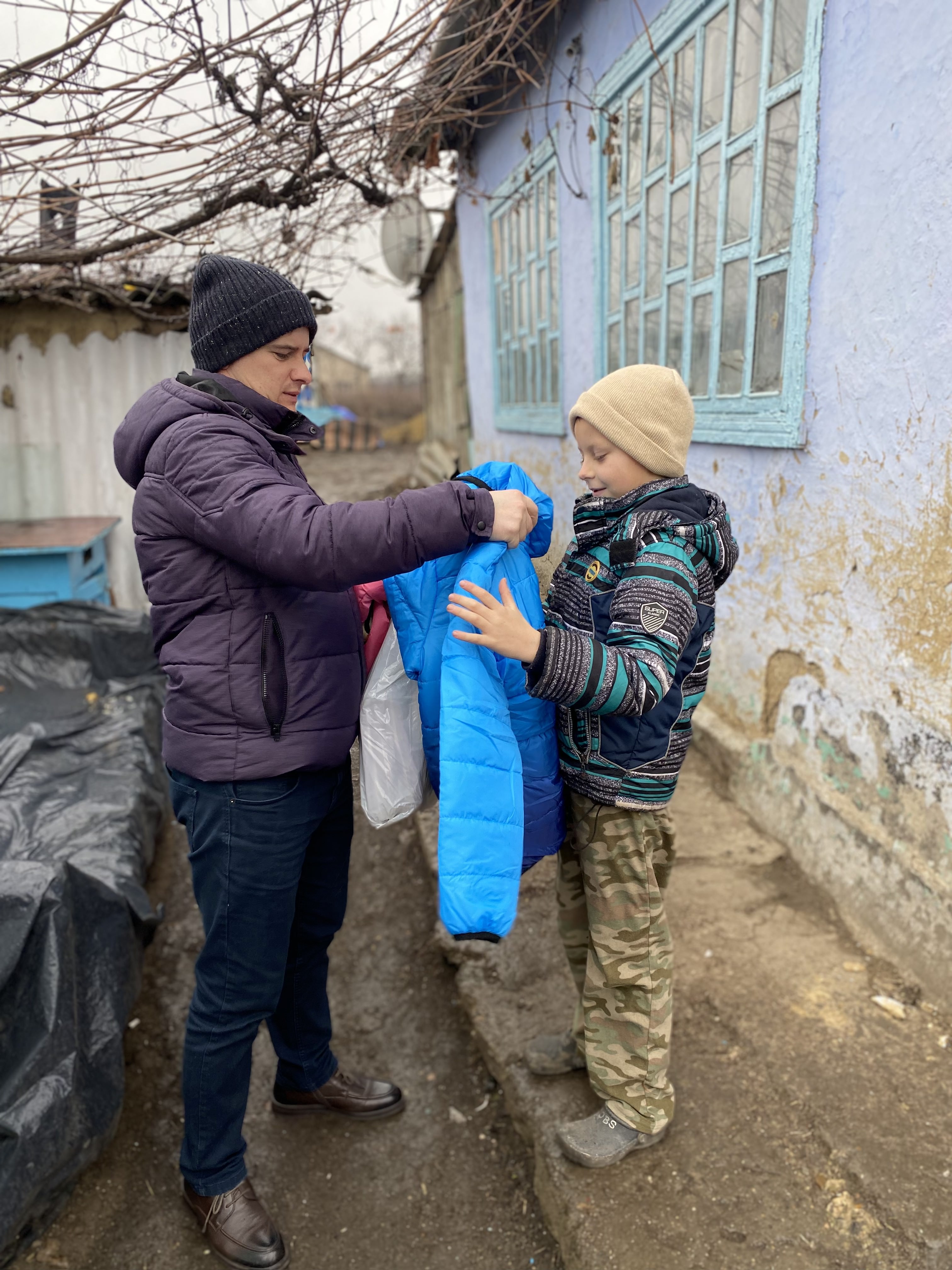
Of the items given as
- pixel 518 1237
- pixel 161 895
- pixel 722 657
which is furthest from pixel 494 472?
pixel 161 895

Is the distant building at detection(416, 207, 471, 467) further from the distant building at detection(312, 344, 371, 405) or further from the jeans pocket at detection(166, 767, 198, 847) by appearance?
the distant building at detection(312, 344, 371, 405)

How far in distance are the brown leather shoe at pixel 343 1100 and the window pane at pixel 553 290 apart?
13.5 feet

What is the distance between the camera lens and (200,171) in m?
2.84

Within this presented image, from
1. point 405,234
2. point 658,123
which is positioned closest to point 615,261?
point 658,123

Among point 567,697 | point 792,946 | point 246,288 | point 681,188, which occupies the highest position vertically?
point 681,188

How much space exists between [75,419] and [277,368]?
433 centimetres

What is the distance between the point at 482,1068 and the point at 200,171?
3.08m

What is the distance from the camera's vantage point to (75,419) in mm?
5332

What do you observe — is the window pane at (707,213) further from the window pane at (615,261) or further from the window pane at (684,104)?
the window pane at (615,261)

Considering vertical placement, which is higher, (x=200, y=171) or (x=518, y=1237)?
(x=200, y=171)

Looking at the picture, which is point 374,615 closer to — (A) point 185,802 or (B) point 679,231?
(A) point 185,802

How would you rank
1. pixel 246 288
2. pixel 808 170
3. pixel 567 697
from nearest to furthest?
1. pixel 567 697
2. pixel 246 288
3. pixel 808 170

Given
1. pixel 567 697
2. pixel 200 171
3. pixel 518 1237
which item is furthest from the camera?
pixel 200 171

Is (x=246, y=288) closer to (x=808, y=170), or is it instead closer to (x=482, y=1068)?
(x=808, y=170)
